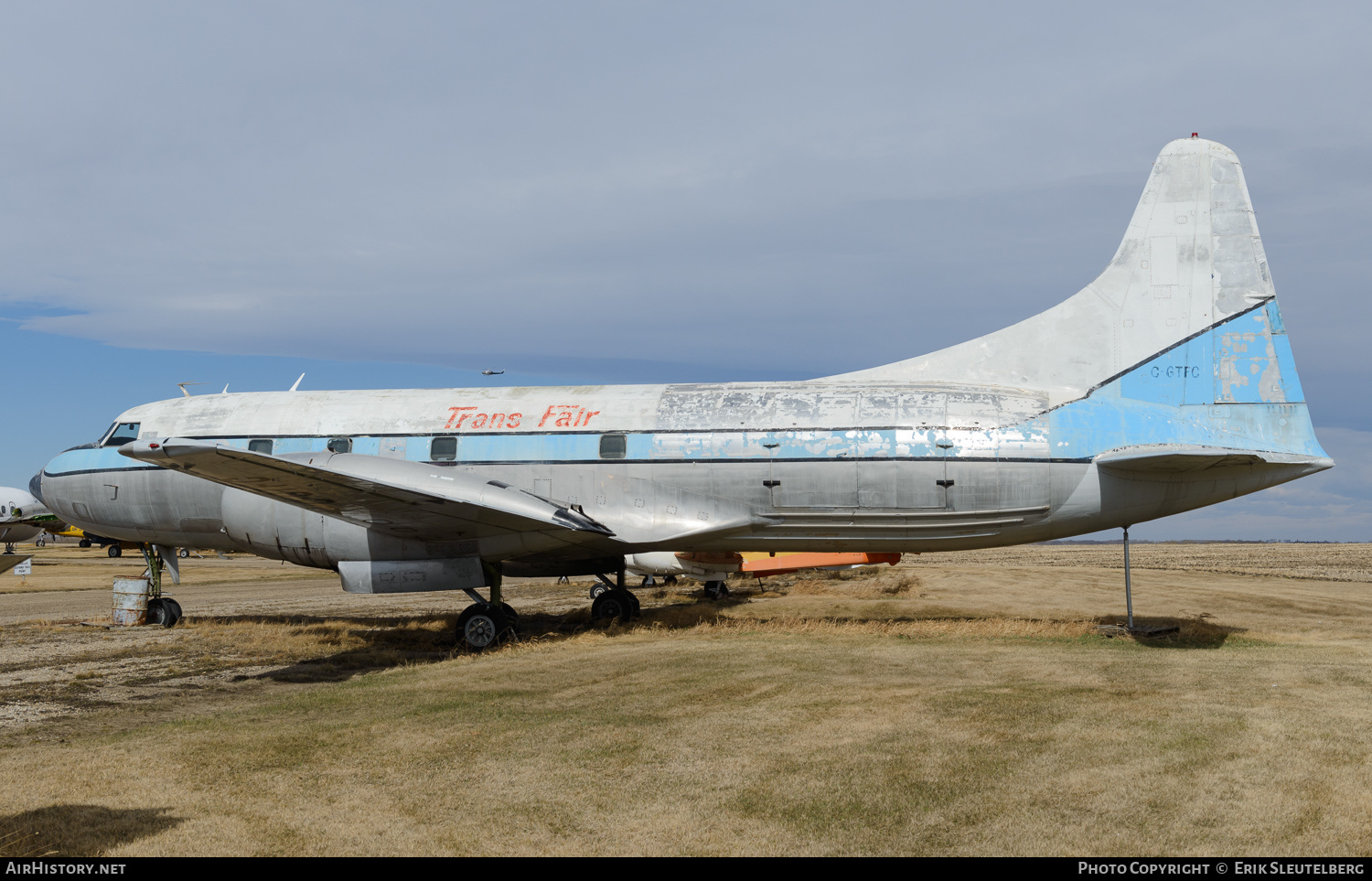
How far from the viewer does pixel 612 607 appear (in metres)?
21.7

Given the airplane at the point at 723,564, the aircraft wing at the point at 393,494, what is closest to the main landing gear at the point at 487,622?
the aircraft wing at the point at 393,494

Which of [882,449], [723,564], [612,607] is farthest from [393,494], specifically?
[723,564]

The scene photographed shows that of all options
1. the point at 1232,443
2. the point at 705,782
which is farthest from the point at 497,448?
the point at 1232,443

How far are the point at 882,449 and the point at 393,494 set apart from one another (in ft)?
27.8

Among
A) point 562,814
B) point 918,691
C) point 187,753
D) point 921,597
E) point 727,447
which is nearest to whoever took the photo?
point 562,814

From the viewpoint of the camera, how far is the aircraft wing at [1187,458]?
51.1 feet

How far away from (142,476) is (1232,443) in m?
21.3

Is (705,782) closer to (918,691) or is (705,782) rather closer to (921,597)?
(918,691)

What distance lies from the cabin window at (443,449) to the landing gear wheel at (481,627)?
2.97m

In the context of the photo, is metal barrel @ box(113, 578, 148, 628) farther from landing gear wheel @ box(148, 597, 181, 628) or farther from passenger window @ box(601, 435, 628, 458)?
passenger window @ box(601, 435, 628, 458)

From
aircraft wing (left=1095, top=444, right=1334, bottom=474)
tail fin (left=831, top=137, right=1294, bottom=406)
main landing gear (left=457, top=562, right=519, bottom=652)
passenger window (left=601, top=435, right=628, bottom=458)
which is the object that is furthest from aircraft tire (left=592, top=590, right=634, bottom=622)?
aircraft wing (left=1095, top=444, right=1334, bottom=474)

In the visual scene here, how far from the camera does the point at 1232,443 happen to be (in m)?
16.4

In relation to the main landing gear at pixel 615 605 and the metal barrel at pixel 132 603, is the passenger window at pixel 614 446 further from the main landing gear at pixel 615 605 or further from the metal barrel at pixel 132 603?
the metal barrel at pixel 132 603

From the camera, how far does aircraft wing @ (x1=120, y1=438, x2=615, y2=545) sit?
1468cm
